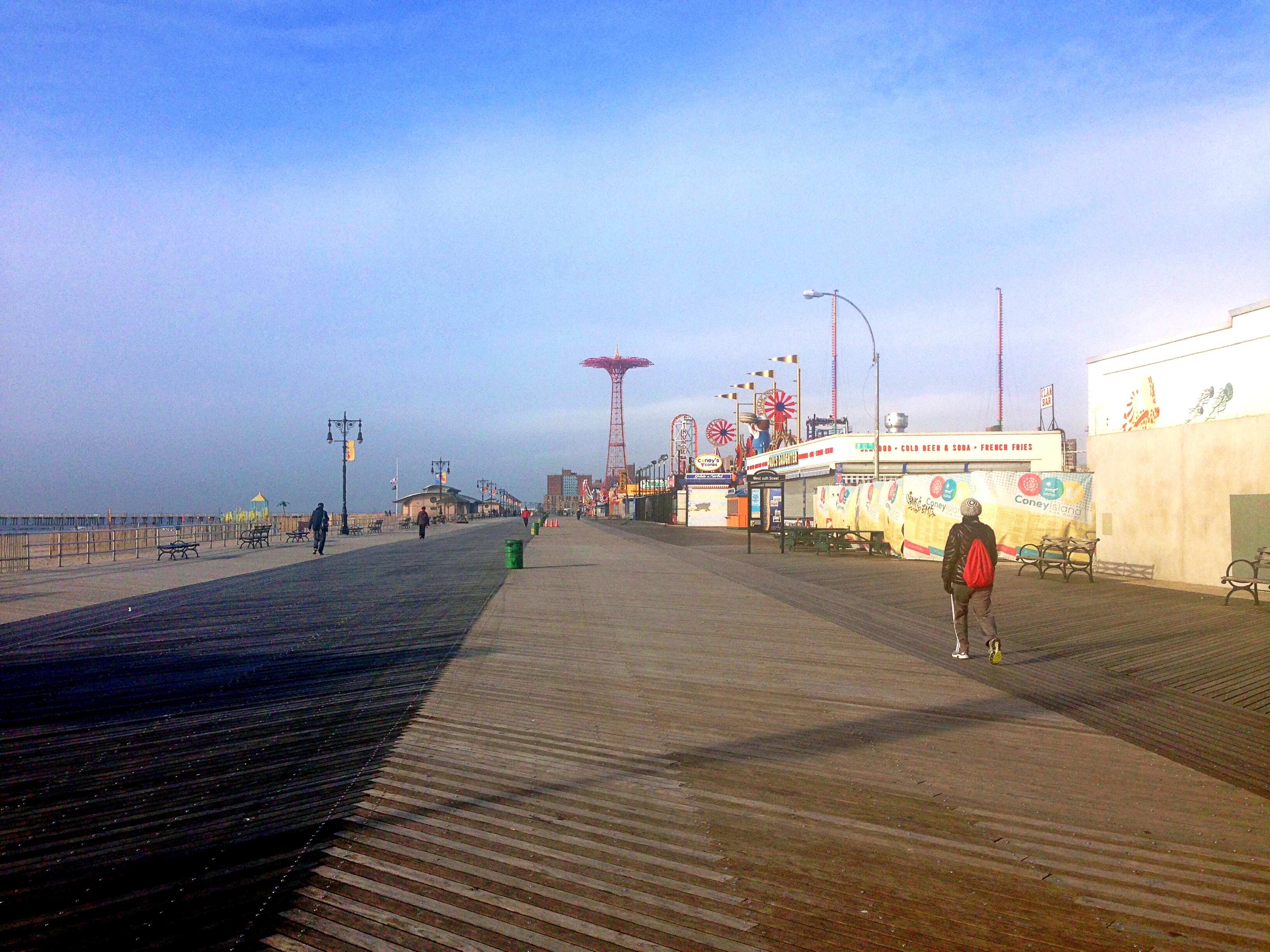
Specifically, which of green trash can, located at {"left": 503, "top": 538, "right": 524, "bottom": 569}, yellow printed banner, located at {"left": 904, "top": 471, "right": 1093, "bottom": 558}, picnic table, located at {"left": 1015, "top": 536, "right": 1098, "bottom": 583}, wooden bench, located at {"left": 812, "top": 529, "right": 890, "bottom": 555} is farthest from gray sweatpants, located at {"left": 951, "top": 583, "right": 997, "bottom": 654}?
wooden bench, located at {"left": 812, "top": 529, "right": 890, "bottom": 555}

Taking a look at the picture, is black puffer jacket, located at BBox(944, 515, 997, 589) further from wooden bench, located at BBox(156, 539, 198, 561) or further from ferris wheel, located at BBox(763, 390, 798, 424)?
ferris wheel, located at BBox(763, 390, 798, 424)

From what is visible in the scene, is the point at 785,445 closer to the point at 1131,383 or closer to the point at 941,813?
the point at 1131,383

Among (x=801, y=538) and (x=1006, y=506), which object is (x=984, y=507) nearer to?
(x=1006, y=506)

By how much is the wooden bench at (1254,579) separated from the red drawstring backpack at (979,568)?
21.7 ft

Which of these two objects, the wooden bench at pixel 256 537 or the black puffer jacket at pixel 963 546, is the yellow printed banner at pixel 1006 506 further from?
the wooden bench at pixel 256 537

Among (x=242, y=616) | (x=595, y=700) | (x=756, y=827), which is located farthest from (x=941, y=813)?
(x=242, y=616)

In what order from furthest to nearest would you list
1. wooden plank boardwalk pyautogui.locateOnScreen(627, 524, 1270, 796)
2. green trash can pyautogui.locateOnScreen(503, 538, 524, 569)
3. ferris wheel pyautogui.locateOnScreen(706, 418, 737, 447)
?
ferris wheel pyautogui.locateOnScreen(706, 418, 737, 447)
green trash can pyautogui.locateOnScreen(503, 538, 524, 569)
wooden plank boardwalk pyautogui.locateOnScreen(627, 524, 1270, 796)

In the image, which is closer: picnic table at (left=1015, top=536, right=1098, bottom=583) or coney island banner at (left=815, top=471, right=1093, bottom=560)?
picnic table at (left=1015, top=536, right=1098, bottom=583)

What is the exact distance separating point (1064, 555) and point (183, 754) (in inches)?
683

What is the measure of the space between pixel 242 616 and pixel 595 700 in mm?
8216

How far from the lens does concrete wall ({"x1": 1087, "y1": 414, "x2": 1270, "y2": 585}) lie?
1533 centimetres

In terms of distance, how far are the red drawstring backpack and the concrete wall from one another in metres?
8.17

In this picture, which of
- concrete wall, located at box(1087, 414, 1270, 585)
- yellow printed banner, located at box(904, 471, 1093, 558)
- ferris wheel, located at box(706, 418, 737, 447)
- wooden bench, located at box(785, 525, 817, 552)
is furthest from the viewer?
ferris wheel, located at box(706, 418, 737, 447)

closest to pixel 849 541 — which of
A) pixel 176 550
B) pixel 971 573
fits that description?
pixel 971 573
